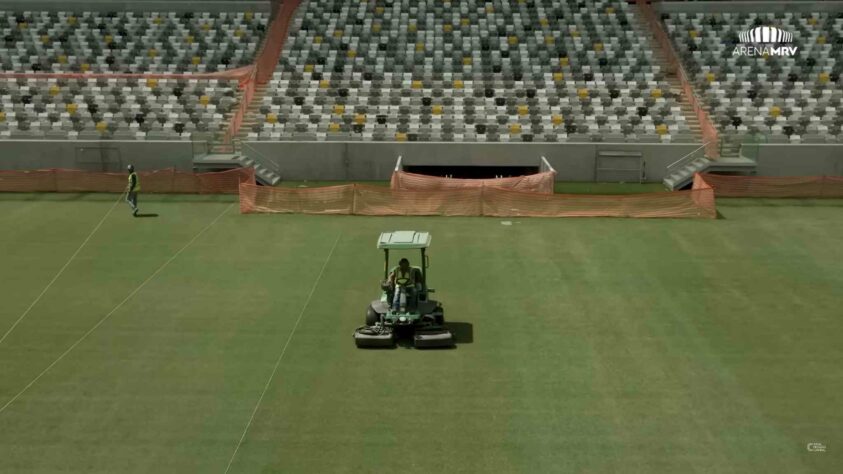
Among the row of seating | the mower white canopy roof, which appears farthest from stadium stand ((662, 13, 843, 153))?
the row of seating

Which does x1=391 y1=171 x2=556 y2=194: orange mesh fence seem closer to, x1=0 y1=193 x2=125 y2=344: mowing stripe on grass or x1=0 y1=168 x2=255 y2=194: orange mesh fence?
x1=0 y1=168 x2=255 y2=194: orange mesh fence

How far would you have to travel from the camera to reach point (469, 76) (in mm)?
38344

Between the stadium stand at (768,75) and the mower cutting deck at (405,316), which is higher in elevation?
the stadium stand at (768,75)

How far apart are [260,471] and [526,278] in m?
10.4

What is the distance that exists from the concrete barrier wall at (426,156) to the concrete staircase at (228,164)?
0.85 meters

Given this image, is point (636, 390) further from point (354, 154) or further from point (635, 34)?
point (635, 34)

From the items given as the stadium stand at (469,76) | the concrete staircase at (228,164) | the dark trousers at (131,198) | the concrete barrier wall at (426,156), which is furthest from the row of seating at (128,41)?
the dark trousers at (131,198)

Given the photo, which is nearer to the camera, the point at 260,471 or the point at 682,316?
the point at 260,471

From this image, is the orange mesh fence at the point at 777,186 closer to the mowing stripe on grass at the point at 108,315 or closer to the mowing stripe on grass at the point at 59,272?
the mowing stripe on grass at the point at 108,315

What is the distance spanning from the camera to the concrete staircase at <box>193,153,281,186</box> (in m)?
31.9

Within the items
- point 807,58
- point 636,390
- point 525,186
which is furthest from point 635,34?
point 636,390

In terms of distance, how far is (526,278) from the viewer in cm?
2122

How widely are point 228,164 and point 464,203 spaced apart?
962cm

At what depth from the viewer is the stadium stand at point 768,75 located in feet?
114
